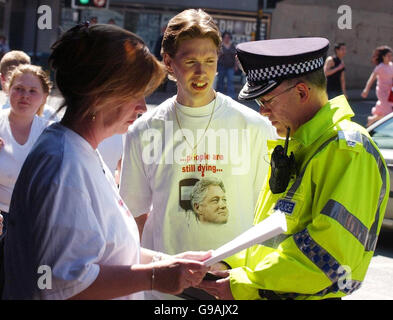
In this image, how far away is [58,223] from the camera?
2156 mm

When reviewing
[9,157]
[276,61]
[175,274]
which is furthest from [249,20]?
[175,274]

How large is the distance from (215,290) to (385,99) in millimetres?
11407

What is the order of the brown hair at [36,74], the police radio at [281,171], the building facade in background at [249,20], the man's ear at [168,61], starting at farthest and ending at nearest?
the building facade in background at [249,20], the brown hair at [36,74], the man's ear at [168,61], the police radio at [281,171]

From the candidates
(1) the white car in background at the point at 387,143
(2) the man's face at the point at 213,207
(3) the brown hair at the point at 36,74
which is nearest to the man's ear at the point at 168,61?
(2) the man's face at the point at 213,207

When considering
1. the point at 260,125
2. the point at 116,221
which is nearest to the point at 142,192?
the point at 260,125

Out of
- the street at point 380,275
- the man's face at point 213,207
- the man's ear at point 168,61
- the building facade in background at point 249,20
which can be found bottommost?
the street at point 380,275

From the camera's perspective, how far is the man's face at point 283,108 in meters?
2.69

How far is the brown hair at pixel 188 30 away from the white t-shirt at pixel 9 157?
189 cm

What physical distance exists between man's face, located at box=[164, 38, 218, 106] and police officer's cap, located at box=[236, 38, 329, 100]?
529 millimetres

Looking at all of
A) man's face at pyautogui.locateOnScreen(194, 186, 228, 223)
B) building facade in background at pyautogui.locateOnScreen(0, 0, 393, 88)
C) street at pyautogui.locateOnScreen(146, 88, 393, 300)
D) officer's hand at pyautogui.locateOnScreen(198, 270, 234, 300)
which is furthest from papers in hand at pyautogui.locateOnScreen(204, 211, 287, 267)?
building facade in background at pyautogui.locateOnScreen(0, 0, 393, 88)

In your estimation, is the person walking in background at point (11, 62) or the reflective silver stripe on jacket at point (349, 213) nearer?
the reflective silver stripe on jacket at point (349, 213)

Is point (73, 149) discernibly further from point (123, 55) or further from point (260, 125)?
point (260, 125)

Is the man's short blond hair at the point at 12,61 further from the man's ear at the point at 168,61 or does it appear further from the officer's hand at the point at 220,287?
the officer's hand at the point at 220,287

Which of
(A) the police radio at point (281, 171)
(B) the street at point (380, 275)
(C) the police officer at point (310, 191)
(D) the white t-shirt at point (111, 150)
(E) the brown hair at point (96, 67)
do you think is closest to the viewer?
(E) the brown hair at point (96, 67)
